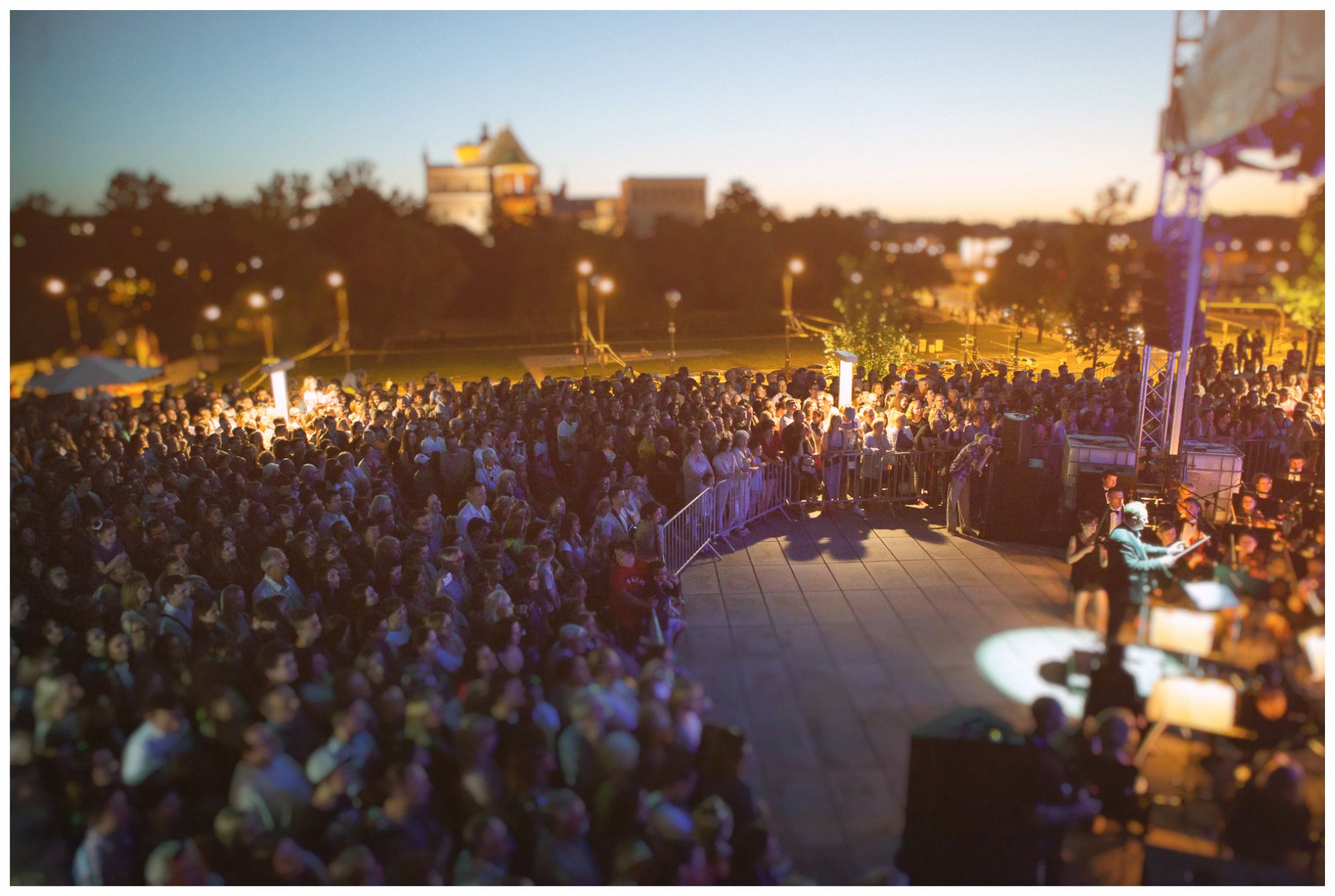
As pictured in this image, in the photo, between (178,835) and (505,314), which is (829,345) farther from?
(505,314)

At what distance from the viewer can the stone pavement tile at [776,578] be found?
843 cm

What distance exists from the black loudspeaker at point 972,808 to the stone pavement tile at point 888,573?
3.98 m

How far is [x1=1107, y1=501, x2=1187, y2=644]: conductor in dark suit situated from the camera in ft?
20.9

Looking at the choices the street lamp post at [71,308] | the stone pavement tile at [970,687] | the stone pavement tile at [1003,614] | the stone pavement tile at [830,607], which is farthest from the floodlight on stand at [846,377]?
the street lamp post at [71,308]

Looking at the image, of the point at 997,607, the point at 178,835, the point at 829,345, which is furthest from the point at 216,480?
the point at 829,345

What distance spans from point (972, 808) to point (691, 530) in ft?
16.7

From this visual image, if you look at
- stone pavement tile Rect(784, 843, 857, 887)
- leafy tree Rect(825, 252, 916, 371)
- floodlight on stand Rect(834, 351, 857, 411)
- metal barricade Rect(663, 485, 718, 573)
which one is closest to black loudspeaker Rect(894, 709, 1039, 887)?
stone pavement tile Rect(784, 843, 857, 887)

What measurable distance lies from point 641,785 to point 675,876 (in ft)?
1.72

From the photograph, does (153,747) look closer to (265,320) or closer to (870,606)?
(870,606)

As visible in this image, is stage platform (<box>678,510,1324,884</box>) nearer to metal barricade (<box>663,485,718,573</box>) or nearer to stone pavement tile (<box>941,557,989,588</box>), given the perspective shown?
stone pavement tile (<box>941,557,989,588</box>)

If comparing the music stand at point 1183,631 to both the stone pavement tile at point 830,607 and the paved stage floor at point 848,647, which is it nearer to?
the paved stage floor at point 848,647

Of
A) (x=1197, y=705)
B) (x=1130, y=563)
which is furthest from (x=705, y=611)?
(x=1197, y=705)

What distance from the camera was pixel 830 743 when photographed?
5781mm

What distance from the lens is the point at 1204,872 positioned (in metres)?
4.46
